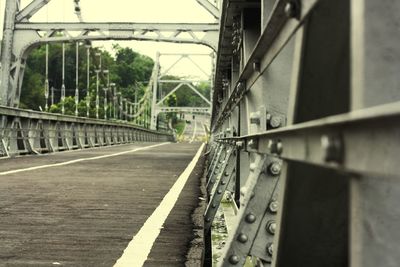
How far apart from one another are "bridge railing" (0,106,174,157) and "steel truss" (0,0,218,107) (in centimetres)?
263

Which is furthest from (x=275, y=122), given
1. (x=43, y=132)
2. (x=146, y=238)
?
(x=43, y=132)

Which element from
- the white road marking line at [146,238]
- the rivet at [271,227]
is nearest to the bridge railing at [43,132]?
the white road marking line at [146,238]

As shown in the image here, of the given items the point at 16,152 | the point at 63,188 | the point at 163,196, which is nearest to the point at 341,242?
the point at 163,196

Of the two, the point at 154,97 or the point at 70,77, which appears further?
the point at 154,97

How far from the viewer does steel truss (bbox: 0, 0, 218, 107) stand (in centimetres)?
2658

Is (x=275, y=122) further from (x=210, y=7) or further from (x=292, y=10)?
(x=210, y=7)

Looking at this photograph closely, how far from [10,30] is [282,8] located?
26.4m

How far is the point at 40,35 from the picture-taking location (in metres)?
27.7

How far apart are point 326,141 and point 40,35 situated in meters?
27.5

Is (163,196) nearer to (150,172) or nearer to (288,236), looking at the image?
(150,172)

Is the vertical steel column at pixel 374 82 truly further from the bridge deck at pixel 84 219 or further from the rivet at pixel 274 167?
the bridge deck at pixel 84 219

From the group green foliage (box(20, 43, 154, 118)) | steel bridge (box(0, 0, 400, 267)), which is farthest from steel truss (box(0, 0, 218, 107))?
green foliage (box(20, 43, 154, 118))

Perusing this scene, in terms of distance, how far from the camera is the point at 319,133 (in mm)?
1417

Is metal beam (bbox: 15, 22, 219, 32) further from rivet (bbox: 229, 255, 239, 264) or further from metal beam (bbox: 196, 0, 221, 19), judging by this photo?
rivet (bbox: 229, 255, 239, 264)
